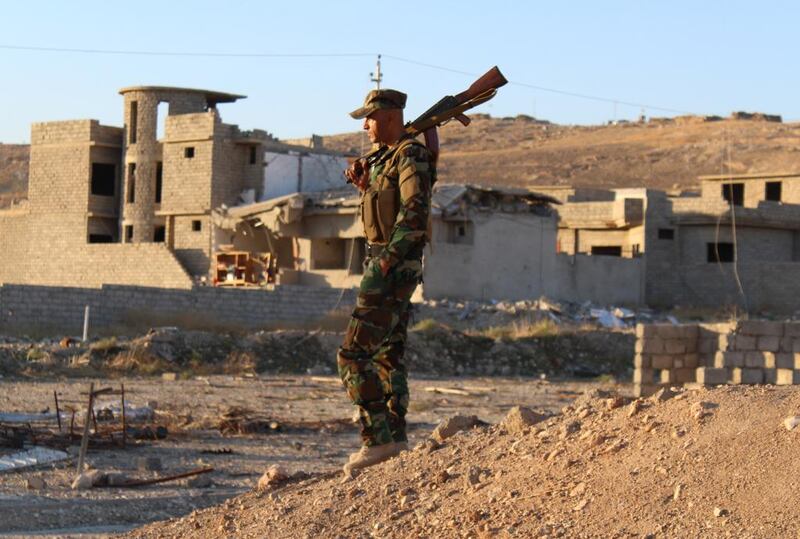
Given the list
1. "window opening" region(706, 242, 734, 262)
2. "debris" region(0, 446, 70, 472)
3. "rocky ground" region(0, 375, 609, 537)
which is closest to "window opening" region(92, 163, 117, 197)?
"window opening" region(706, 242, 734, 262)

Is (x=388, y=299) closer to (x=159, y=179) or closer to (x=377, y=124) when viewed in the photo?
(x=377, y=124)

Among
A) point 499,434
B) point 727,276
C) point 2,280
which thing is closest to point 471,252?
point 727,276

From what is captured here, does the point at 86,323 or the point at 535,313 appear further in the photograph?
the point at 535,313

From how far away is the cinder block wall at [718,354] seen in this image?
1588cm

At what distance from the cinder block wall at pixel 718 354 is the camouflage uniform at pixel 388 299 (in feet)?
29.5

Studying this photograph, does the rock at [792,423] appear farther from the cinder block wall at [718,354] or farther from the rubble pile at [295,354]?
the rubble pile at [295,354]

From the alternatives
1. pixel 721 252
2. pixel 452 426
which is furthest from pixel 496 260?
pixel 452 426

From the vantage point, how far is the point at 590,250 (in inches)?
1578

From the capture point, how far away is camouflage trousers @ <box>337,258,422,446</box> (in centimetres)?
683

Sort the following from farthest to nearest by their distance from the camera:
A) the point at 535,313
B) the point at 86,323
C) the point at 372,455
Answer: the point at 535,313 < the point at 86,323 < the point at 372,455

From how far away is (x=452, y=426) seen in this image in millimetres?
7344

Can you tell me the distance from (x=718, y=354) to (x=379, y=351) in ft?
31.1

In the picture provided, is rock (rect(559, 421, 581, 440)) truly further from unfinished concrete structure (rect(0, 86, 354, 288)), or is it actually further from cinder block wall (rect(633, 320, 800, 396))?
unfinished concrete structure (rect(0, 86, 354, 288))

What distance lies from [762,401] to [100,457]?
5896 mm
